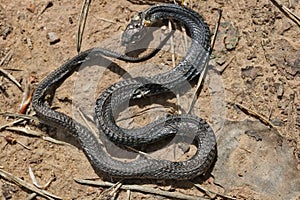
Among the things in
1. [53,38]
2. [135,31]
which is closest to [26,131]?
[53,38]

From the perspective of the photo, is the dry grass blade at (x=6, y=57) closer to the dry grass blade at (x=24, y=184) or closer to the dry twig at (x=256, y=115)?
the dry grass blade at (x=24, y=184)

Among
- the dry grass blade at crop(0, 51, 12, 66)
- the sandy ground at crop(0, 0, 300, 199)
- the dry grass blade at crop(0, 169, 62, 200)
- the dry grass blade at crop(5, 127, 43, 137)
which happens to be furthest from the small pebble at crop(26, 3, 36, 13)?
the dry grass blade at crop(0, 169, 62, 200)

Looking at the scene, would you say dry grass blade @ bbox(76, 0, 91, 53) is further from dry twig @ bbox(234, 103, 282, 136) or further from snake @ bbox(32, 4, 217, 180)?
dry twig @ bbox(234, 103, 282, 136)

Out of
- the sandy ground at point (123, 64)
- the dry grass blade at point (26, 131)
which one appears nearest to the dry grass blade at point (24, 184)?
the sandy ground at point (123, 64)

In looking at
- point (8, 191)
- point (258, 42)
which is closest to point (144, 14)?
point (258, 42)

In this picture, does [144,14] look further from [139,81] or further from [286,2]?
[286,2]

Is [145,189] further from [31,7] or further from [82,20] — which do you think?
[31,7]
